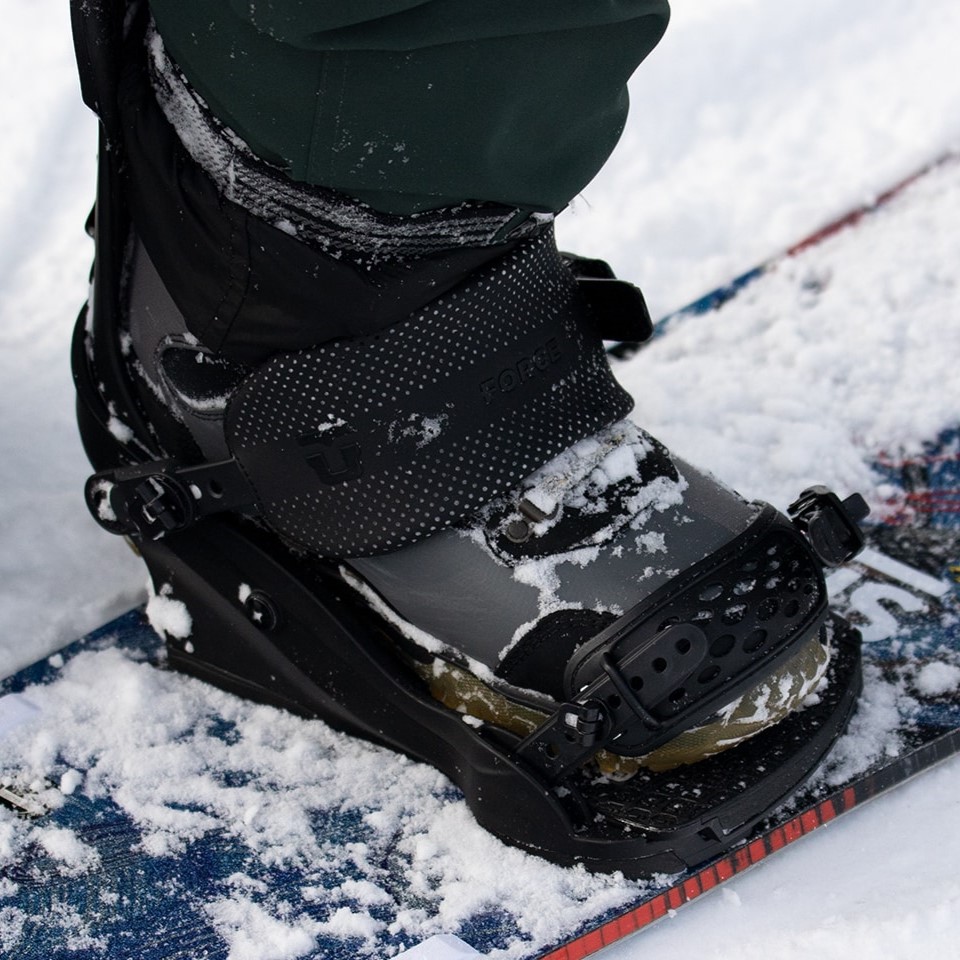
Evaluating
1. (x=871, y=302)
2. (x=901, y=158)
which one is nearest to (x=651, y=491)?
(x=871, y=302)

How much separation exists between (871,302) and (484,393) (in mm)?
997

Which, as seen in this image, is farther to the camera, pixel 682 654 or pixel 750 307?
pixel 750 307

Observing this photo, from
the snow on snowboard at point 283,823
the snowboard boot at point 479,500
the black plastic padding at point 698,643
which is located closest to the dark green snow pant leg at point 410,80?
the snowboard boot at point 479,500

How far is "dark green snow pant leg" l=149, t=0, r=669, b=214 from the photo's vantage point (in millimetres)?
799

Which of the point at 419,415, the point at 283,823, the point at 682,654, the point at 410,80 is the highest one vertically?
the point at 410,80

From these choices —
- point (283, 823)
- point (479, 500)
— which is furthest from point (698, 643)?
point (283, 823)

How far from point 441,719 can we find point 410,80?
1.69 ft

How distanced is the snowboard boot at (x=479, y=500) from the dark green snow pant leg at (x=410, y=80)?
36 mm

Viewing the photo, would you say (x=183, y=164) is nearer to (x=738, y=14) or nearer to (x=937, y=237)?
(x=937, y=237)

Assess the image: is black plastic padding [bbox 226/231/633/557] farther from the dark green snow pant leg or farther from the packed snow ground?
the packed snow ground

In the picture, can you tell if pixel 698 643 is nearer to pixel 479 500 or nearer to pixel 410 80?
pixel 479 500

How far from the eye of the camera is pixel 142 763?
107 cm

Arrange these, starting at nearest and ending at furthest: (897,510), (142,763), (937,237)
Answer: (142,763) < (897,510) < (937,237)

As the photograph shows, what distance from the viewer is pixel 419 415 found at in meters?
0.94
